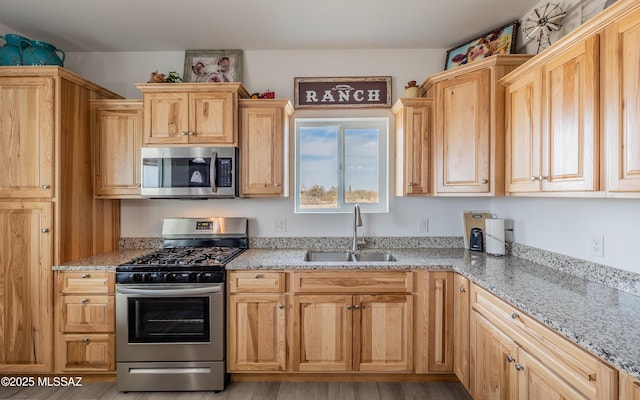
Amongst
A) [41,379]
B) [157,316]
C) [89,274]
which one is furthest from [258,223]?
[41,379]

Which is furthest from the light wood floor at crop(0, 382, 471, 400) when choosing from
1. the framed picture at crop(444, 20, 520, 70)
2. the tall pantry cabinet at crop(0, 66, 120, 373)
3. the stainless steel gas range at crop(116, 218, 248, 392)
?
the framed picture at crop(444, 20, 520, 70)

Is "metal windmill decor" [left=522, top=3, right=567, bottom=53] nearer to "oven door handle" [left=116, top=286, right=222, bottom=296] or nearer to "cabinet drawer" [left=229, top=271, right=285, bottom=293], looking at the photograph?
"cabinet drawer" [left=229, top=271, right=285, bottom=293]

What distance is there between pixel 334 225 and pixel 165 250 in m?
1.48

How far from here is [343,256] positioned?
2.78m

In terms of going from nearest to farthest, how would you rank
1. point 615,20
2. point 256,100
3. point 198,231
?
point 615,20
point 256,100
point 198,231

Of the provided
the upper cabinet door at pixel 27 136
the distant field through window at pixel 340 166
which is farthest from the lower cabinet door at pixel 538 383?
the upper cabinet door at pixel 27 136

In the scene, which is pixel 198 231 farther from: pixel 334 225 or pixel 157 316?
pixel 334 225

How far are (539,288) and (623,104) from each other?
0.91m

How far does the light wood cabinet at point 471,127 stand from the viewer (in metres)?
2.17

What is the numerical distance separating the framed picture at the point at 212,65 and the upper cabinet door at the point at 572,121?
7.67 ft

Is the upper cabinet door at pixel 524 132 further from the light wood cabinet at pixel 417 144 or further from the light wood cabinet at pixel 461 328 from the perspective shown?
the light wood cabinet at pixel 461 328

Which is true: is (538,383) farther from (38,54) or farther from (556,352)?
(38,54)

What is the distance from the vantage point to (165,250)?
2705mm

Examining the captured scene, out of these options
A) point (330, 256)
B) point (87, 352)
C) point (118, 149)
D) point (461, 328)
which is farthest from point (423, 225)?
point (87, 352)
